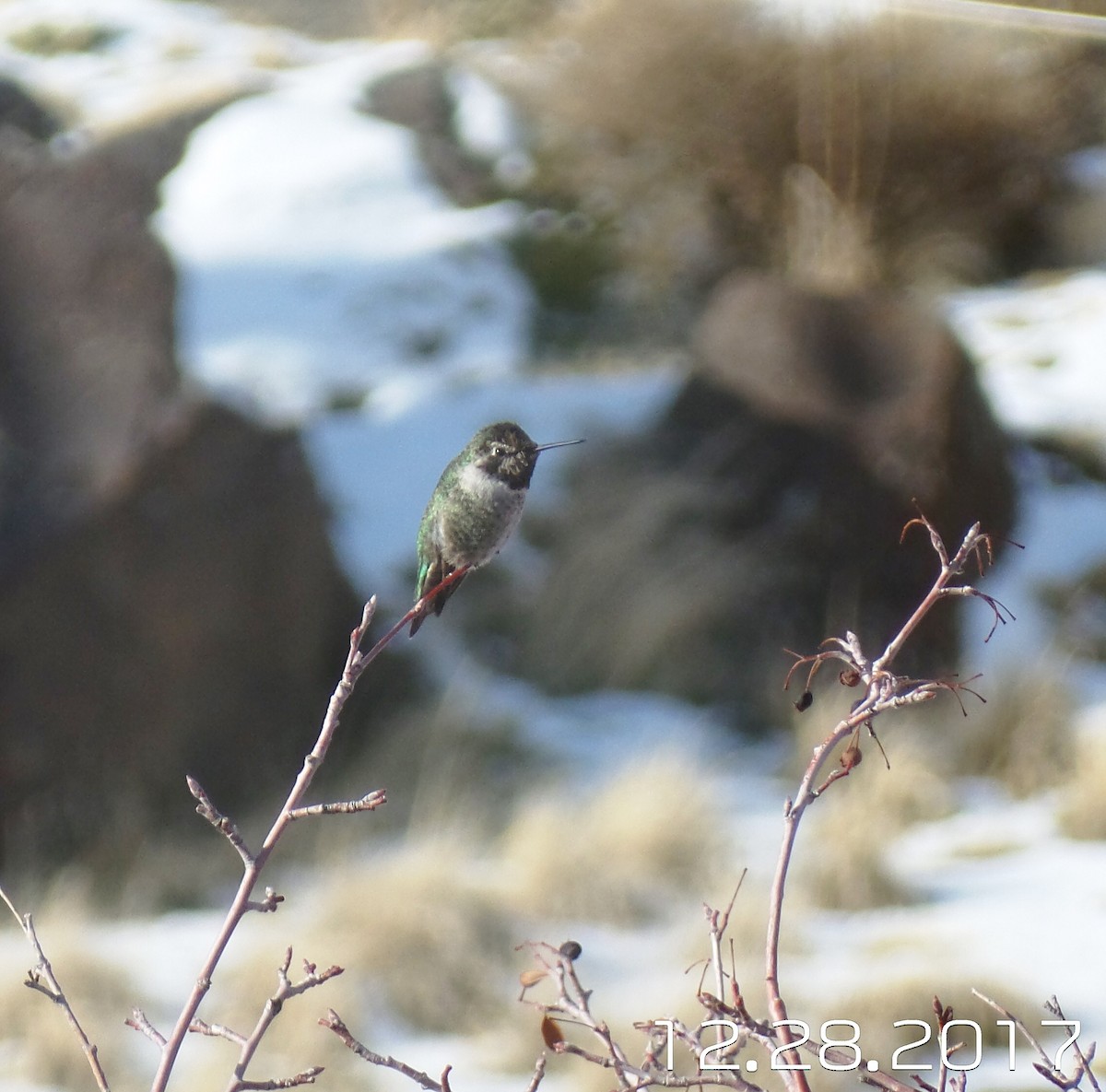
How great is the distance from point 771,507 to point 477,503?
496 cm

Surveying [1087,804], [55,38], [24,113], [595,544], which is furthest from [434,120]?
[1087,804]

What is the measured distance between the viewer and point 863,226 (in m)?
8.02

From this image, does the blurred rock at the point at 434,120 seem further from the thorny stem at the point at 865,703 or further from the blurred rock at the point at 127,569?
the thorny stem at the point at 865,703

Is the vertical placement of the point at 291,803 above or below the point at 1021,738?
above

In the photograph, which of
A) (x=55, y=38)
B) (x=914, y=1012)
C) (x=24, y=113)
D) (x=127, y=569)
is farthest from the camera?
(x=55, y=38)

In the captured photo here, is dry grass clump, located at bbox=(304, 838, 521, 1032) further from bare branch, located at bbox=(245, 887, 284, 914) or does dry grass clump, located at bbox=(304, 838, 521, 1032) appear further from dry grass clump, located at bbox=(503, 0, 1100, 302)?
dry grass clump, located at bbox=(503, 0, 1100, 302)

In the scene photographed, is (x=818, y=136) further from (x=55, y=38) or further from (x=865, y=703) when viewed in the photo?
(x=865, y=703)

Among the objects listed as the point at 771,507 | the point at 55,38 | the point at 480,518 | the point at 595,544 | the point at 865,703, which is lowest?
the point at 595,544

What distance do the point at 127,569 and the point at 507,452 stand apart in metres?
3.62

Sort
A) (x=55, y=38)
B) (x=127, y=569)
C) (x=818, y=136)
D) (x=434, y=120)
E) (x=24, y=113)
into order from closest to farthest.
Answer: (x=127, y=569)
(x=818, y=136)
(x=24, y=113)
(x=55, y=38)
(x=434, y=120)

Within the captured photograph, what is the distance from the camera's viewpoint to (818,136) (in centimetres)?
802

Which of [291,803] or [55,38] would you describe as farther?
[55,38]

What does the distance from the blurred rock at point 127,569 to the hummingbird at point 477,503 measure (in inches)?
136

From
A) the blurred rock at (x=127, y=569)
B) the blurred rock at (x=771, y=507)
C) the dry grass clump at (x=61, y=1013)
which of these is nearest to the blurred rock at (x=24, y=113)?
the blurred rock at (x=127, y=569)
